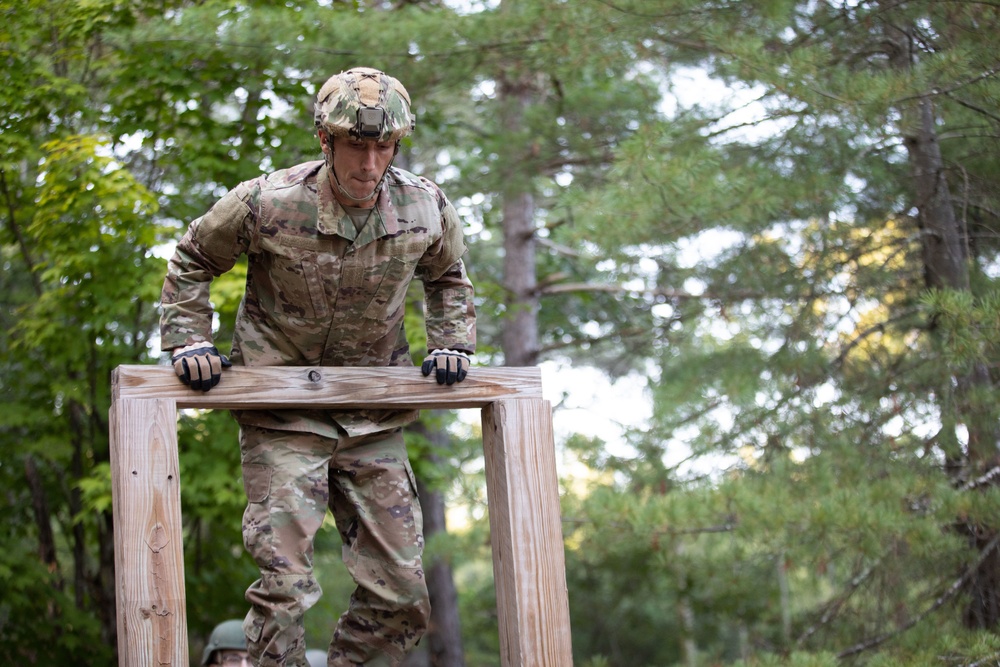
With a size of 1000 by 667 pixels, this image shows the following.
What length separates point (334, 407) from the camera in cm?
287

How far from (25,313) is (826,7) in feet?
17.8

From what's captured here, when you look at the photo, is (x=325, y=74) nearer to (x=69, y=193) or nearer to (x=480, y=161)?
(x=69, y=193)

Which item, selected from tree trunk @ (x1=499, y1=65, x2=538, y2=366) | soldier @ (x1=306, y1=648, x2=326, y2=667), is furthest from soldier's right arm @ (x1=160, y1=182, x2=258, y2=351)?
tree trunk @ (x1=499, y1=65, x2=538, y2=366)

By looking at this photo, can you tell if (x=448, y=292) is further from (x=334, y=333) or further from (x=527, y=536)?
(x=527, y=536)

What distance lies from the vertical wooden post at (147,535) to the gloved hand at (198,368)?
8cm

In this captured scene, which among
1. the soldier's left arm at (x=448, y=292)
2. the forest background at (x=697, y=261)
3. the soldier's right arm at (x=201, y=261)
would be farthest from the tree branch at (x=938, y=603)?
the soldier's right arm at (x=201, y=261)

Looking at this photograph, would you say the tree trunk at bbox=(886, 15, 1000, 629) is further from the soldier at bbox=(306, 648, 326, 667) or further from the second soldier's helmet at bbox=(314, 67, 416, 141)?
the second soldier's helmet at bbox=(314, 67, 416, 141)

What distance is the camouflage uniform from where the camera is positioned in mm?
2793

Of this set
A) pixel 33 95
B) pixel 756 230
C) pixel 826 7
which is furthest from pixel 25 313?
pixel 826 7

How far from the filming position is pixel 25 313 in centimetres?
714

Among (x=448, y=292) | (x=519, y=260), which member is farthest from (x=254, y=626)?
(x=519, y=260)

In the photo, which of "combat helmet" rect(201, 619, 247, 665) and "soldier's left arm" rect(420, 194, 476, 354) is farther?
"combat helmet" rect(201, 619, 247, 665)

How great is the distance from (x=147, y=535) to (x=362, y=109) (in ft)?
3.74

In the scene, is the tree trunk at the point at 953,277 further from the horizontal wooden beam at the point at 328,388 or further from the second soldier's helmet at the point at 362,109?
the second soldier's helmet at the point at 362,109
